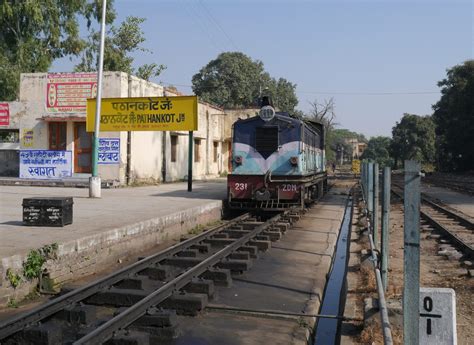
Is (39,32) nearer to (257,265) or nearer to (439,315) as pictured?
(257,265)

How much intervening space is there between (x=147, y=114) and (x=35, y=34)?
19.7m

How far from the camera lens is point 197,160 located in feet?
103

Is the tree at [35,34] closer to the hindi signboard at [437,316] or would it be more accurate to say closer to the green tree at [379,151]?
the hindi signboard at [437,316]

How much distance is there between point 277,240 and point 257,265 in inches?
104

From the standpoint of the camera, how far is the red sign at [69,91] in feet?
73.2

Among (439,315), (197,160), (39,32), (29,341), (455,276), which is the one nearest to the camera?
(439,315)

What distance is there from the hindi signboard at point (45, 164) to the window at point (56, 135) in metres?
0.69

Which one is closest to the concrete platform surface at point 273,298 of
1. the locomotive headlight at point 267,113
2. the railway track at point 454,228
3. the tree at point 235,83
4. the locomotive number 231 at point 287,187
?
the railway track at point 454,228

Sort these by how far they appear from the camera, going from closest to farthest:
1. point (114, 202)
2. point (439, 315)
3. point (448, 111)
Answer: point (439, 315) < point (114, 202) < point (448, 111)

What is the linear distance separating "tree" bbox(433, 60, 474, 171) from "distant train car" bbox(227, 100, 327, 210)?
146 feet

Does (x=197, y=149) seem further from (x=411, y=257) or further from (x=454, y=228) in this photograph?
(x=411, y=257)

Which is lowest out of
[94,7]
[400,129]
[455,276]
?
[455,276]

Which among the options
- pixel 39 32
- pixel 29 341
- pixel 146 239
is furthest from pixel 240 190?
pixel 39 32

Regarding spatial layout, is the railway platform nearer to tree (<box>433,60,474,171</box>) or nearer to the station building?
the station building
